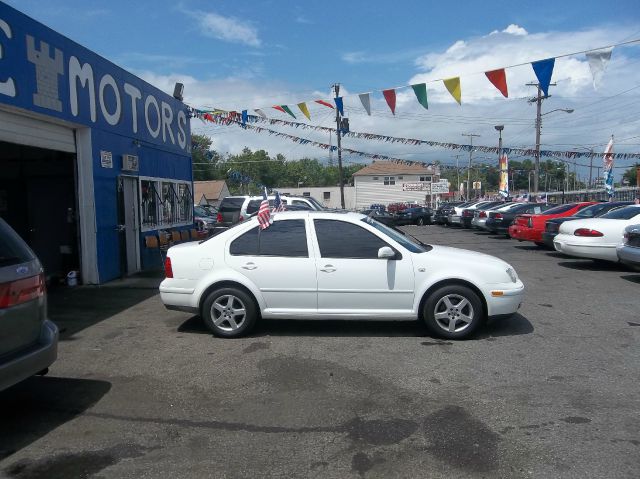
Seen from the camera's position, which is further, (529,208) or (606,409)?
→ (529,208)

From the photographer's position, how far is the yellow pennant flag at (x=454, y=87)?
538 inches

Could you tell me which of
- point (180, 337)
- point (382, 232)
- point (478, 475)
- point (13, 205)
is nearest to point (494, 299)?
point (382, 232)

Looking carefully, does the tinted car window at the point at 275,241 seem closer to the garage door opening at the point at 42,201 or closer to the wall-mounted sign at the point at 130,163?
the wall-mounted sign at the point at 130,163

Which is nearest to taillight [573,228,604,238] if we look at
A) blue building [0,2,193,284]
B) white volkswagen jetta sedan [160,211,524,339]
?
white volkswagen jetta sedan [160,211,524,339]

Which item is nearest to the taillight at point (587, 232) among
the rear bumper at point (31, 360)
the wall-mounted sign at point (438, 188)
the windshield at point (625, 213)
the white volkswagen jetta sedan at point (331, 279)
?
the windshield at point (625, 213)

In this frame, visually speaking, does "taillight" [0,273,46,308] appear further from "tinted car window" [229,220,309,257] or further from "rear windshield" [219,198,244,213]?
"rear windshield" [219,198,244,213]

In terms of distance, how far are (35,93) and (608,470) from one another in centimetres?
880

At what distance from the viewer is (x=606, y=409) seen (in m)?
4.20

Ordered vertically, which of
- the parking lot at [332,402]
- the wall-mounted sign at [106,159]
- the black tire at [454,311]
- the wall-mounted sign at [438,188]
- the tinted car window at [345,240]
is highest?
the wall-mounted sign at [438,188]

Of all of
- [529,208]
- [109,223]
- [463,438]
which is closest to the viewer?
[463,438]

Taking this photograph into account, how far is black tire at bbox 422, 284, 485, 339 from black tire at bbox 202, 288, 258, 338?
208 centimetres

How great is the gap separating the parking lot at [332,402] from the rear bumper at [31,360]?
1.49 feet

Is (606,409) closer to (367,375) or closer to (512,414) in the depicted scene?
(512,414)

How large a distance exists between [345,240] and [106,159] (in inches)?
253
